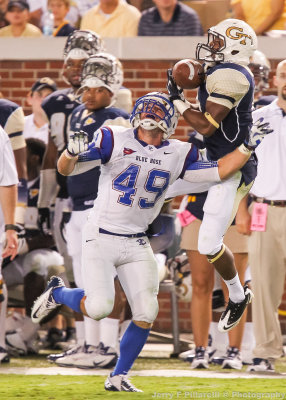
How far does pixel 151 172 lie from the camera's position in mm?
6914

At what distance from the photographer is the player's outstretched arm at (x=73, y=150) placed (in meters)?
6.48

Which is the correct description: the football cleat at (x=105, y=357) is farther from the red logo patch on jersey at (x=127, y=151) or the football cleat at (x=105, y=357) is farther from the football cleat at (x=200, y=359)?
the red logo patch on jersey at (x=127, y=151)

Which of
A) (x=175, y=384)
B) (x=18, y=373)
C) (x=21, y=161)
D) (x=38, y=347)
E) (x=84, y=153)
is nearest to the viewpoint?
(x=84, y=153)

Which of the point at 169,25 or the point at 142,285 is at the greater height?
the point at 169,25

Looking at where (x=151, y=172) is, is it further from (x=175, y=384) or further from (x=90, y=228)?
(x=175, y=384)

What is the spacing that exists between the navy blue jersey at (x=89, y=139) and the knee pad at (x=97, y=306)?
1581 millimetres

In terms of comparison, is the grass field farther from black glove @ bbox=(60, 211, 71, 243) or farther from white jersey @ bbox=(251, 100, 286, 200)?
white jersey @ bbox=(251, 100, 286, 200)

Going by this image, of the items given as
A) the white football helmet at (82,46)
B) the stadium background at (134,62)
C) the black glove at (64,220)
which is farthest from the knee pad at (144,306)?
the stadium background at (134,62)

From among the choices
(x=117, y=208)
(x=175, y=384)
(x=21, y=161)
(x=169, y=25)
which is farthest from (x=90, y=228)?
(x=169, y=25)

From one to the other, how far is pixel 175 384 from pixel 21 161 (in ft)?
7.48

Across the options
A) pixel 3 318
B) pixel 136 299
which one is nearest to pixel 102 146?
pixel 136 299

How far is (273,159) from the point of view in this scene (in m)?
8.32

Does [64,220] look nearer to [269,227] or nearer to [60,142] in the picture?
[60,142]

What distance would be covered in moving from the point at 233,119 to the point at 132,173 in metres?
0.71
